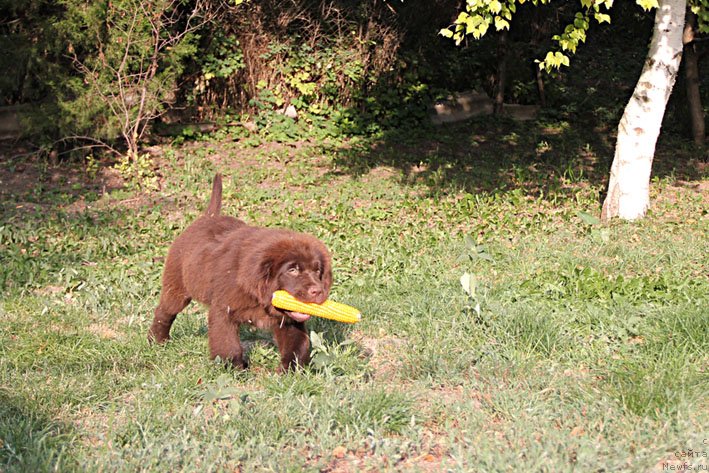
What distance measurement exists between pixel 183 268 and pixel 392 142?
9830mm

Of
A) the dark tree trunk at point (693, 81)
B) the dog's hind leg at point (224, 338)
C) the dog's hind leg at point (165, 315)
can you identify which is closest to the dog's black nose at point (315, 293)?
the dog's hind leg at point (224, 338)

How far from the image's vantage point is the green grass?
4215 mm

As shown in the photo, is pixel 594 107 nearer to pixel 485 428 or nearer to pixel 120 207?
pixel 120 207

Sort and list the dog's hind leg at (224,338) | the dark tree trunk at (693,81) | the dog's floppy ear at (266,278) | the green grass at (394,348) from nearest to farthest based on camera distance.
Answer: the green grass at (394,348) < the dog's floppy ear at (266,278) < the dog's hind leg at (224,338) < the dark tree trunk at (693,81)

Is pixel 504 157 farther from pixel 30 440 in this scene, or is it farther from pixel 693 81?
pixel 30 440

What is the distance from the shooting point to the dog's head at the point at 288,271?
517 centimetres

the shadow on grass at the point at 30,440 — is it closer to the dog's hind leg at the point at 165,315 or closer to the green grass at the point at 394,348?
the green grass at the point at 394,348

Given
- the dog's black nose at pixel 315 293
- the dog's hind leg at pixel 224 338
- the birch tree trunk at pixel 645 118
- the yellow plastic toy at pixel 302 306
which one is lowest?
the dog's hind leg at pixel 224 338

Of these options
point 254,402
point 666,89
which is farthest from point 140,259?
point 666,89

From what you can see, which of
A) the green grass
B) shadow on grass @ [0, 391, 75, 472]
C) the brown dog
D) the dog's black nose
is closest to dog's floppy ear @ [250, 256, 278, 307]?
the brown dog

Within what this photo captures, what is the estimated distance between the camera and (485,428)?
450cm

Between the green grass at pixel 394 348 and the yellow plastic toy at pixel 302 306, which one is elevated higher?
the yellow plastic toy at pixel 302 306

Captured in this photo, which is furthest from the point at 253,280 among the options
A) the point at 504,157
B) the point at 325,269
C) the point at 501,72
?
the point at 501,72

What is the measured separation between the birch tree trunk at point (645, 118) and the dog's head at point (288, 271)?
19.9 ft
